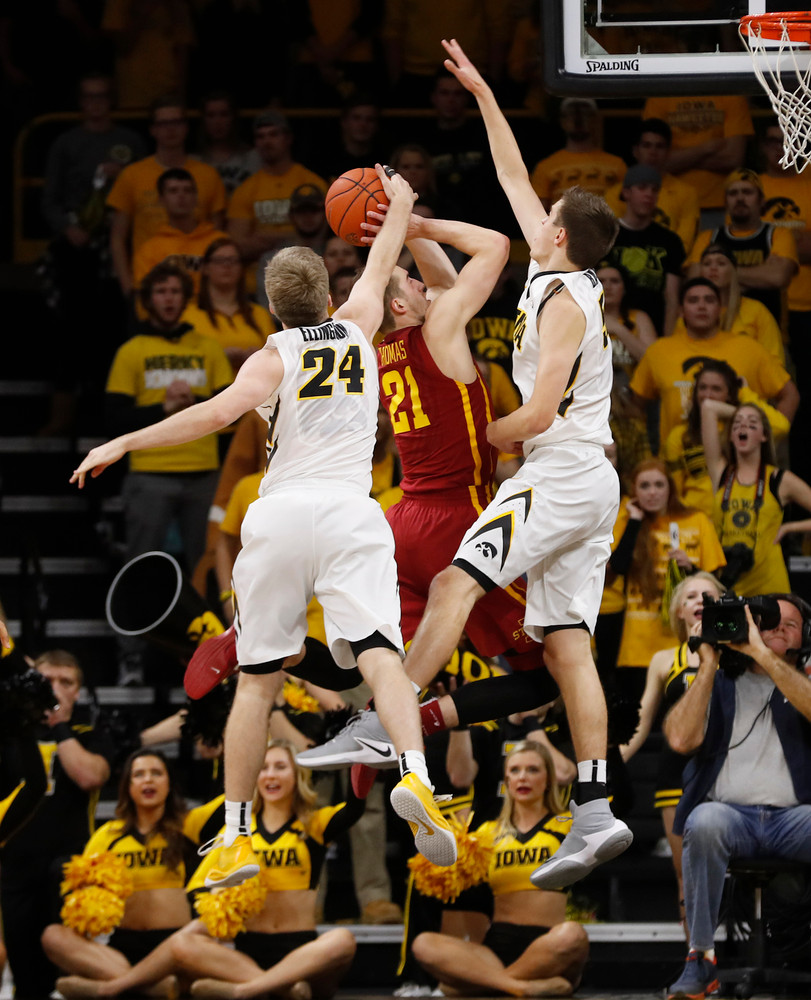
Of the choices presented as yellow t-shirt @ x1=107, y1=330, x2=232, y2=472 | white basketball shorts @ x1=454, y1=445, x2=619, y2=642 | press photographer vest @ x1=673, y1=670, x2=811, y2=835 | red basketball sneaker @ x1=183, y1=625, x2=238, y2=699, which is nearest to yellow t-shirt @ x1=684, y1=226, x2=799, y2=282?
yellow t-shirt @ x1=107, y1=330, x2=232, y2=472

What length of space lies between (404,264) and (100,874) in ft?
14.4

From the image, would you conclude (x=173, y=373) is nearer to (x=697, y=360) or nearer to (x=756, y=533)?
(x=697, y=360)

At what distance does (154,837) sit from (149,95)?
684cm

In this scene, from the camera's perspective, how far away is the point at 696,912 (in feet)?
27.9

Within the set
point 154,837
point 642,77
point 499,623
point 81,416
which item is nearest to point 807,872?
point 499,623

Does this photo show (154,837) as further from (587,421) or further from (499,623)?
(587,421)

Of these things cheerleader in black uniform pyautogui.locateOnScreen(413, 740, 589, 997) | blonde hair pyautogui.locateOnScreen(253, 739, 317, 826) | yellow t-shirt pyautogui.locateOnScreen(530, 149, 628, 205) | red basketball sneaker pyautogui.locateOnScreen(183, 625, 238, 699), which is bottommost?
cheerleader in black uniform pyautogui.locateOnScreen(413, 740, 589, 997)

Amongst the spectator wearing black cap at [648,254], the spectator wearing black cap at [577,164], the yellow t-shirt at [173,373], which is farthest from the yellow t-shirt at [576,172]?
the yellow t-shirt at [173,373]

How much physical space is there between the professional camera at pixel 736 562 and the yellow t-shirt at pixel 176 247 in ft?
14.2

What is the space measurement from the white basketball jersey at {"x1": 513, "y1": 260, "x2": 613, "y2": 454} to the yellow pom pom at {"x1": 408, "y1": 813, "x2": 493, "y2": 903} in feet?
10.5

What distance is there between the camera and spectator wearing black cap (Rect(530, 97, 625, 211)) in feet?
40.0

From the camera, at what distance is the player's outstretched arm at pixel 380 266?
6570 mm

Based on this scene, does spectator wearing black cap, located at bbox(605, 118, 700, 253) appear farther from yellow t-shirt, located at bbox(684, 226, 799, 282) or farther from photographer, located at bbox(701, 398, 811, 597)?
photographer, located at bbox(701, 398, 811, 597)

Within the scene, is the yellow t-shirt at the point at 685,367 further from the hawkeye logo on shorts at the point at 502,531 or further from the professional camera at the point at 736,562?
the hawkeye logo on shorts at the point at 502,531
